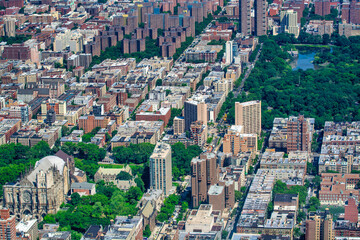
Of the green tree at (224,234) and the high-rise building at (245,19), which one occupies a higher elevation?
the high-rise building at (245,19)

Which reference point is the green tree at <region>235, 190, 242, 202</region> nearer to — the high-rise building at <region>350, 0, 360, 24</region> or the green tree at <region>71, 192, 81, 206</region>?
the green tree at <region>71, 192, 81, 206</region>

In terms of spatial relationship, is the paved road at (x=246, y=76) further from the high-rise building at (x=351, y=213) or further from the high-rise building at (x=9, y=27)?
the high-rise building at (x=351, y=213)

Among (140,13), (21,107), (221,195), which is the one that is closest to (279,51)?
(140,13)

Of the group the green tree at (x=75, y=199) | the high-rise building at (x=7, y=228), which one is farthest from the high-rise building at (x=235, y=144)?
the high-rise building at (x=7, y=228)

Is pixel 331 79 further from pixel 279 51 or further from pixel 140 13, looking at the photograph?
pixel 140 13

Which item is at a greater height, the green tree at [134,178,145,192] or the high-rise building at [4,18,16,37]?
the high-rise building at [4,18,16,37]

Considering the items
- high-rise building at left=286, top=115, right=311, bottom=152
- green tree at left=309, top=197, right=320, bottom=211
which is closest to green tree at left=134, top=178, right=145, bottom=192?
green tree at left=309, top=197, right=320, bottom=211
